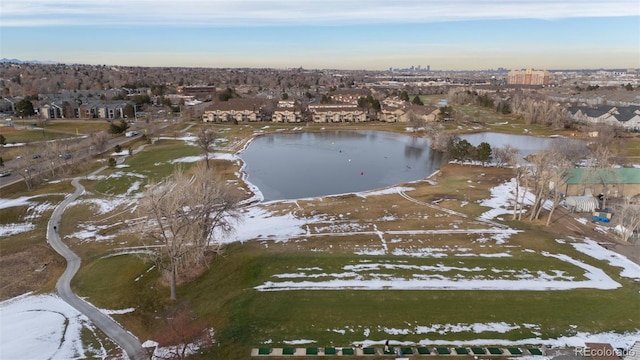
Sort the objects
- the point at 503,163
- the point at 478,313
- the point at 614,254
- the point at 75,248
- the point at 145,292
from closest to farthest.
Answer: the point at 478,313 → the point at 145,292 → the point at 614,254 → the point at 75,248 → the point at 503,163

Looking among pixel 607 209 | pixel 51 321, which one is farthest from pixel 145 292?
pixel 607 209

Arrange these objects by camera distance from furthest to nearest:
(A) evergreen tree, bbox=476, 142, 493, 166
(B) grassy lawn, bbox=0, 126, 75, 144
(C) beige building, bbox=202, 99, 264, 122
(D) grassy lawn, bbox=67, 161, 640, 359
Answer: (C) beige building, bbox=202, 99, 264, 122 < (B) grassy lawn, bbox=0, 126, 75, 144 < (A) evergreen tree, bbox=476, 142, 493, 166 < (D) grassy lawn, bbox=67, 161, 640, 359

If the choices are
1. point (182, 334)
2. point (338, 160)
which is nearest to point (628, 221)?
point (182, 334)

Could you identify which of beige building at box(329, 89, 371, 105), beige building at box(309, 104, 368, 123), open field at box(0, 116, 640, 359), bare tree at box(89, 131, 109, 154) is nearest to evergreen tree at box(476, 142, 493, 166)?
open field at box(0, 116, 640, 359)

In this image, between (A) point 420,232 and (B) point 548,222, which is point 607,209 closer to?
(B) point 548,222

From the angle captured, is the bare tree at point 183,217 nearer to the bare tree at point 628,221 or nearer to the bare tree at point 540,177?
the bare tree at point 540,177

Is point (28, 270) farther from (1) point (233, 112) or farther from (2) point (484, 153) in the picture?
(1) point (233, 112)
